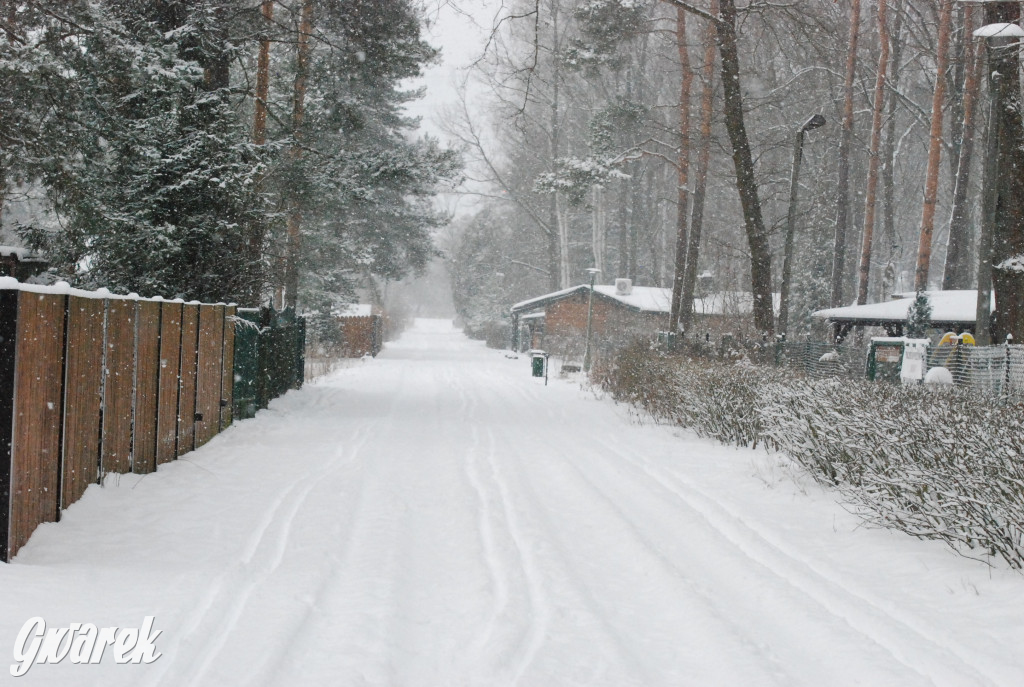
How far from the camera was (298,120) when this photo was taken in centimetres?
1856

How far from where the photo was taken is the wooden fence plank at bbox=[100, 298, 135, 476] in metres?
6.83

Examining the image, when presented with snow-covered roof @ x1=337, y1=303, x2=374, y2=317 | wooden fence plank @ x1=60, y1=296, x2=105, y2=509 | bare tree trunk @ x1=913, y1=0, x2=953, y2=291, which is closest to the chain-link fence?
bare tree trunk @ x1=913, y1=0, x2=953, y2=291

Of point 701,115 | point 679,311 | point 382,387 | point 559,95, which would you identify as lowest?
point 382,387

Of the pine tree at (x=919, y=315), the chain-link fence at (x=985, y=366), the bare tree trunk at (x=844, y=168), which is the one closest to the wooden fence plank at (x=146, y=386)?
the chain-link fence at (x=985, y=366)

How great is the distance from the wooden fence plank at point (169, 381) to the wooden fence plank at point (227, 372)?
2109 millimetres

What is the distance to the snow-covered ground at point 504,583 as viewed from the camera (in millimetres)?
3691

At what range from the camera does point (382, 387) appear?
66.0 ft

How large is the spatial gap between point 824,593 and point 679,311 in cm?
1788

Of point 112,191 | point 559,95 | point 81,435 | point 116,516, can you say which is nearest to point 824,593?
point 116,516

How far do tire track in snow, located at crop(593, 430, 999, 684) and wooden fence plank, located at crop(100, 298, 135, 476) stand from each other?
487 cm

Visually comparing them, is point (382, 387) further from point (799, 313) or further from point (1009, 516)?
point (799, 313)

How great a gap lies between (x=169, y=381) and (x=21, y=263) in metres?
7.39

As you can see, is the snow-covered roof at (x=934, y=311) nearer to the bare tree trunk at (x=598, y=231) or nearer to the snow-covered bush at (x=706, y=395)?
the snow-covered bush at (x=706, y=395)

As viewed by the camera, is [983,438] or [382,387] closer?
[983,438]
